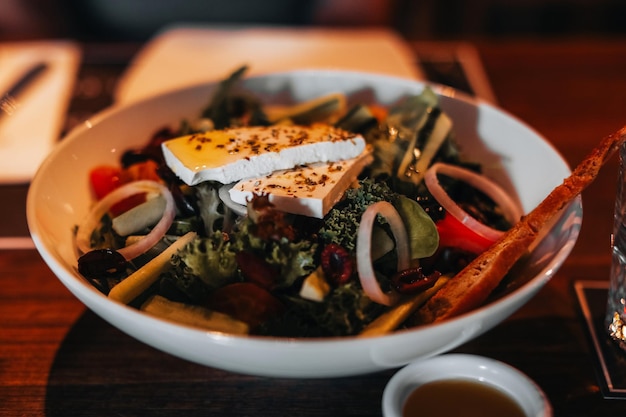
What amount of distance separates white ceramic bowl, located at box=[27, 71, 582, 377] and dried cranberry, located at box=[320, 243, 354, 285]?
0.22 metres

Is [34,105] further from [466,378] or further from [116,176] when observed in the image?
[466,378]

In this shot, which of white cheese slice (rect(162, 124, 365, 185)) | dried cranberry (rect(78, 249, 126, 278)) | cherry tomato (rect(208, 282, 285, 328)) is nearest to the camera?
cherry tomato (rect(208, 282, 285, 328))

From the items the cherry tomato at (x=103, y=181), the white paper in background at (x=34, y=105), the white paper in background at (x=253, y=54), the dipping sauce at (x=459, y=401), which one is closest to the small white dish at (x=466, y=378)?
the dipping sauce at (x=459, y=401)

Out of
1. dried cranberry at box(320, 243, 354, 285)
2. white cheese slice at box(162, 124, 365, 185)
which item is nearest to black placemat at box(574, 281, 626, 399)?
dried cranberry at box(320, 243, 354, 285)

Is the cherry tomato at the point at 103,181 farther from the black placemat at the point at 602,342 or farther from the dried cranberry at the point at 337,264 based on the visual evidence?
the black placemat at the point at 602,342

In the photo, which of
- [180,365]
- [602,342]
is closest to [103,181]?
[180,365]

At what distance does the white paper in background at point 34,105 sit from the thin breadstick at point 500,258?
1.45 m

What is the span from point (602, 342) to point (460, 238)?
0.42 meters

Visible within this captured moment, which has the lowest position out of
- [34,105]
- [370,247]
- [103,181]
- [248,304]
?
[34,105]

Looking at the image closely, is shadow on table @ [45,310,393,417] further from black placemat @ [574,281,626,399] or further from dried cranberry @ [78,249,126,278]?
black placemat @ [574,281,626,399]

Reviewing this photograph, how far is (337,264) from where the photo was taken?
53.4 inches

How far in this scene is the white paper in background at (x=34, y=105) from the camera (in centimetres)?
228

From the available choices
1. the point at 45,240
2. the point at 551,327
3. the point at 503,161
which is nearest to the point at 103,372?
the point at 45,240

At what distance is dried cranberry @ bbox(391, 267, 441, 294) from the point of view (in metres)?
1.39
